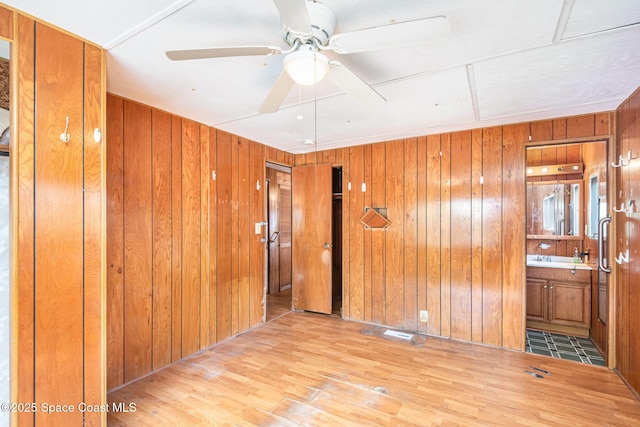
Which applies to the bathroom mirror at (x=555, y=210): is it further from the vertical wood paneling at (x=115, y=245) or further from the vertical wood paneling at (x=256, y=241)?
the vertical wood paneling at (x=115, y=245)

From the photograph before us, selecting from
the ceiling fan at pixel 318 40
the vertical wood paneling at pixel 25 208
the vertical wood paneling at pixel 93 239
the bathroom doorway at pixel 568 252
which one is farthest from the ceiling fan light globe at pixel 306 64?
the bathroom doorway at pixel 568 252

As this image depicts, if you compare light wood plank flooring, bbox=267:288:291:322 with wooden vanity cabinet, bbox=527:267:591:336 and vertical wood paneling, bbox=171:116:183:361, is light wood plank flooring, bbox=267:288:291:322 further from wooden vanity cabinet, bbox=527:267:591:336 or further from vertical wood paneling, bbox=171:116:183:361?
wooden vanity cabinet, bbox=527:267:591:336

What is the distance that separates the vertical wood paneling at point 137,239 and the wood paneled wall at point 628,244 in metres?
4.05

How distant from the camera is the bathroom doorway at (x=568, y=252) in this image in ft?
10.3

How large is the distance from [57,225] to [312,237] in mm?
3185

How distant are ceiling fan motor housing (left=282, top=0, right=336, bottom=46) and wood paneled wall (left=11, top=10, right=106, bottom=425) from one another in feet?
4.13

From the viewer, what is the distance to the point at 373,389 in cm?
249

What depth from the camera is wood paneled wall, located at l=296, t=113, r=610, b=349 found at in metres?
3.25

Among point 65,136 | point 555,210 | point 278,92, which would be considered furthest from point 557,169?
point 65,136

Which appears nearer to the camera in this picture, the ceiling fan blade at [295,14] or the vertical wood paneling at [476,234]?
the ceiling fan blade at [295,14]

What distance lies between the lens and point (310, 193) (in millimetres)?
4555

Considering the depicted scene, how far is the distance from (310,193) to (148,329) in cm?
268

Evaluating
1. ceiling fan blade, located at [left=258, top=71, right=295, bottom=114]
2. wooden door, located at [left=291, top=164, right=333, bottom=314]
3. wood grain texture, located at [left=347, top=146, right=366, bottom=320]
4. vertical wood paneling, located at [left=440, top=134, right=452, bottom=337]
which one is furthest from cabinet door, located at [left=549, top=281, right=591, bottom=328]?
ceiling fan blade, located at [left=258, top=71, right=295, bottom=114]

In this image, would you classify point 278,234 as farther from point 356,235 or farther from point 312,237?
point 356,235
